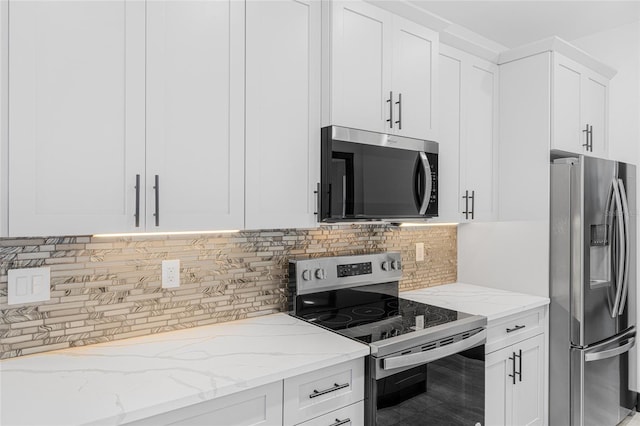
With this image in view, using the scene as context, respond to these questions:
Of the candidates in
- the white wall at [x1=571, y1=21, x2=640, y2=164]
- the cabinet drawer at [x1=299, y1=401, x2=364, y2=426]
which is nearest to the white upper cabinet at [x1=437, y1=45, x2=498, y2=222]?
the white wall at [x1=571, y1=21, x2=640, y2=164]

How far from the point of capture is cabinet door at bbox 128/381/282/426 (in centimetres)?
124

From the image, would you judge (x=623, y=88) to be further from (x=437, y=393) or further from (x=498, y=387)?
(x=437, y=393)

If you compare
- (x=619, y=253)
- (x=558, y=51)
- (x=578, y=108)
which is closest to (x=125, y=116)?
Answer: (x=558, y=51)

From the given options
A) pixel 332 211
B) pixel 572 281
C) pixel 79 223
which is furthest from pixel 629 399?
pixel 79 223

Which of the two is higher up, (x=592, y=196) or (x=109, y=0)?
(x=109, y=0)

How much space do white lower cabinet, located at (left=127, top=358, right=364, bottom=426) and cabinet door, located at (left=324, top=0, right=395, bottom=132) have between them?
1.06 meters

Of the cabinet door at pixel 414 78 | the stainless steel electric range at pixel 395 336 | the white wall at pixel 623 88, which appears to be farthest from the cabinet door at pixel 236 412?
the white wall at pixel 623 88

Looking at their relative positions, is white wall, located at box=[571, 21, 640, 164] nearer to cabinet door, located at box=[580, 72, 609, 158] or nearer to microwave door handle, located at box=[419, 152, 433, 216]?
cabinet door, located at box=[580, 72, 609, 158]

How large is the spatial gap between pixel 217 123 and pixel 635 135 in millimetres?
3109

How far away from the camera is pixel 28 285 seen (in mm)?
1479

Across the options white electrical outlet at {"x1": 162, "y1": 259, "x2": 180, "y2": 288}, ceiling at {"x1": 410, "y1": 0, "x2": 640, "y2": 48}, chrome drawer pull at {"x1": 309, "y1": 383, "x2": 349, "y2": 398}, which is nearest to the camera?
chrome drawer pull at {"x1": 309, "y1": 383, "x2": 349, "y2": 398}

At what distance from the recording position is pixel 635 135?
308 cm

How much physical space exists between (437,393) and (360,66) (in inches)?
60.1

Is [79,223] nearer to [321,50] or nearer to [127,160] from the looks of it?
[127,160]
